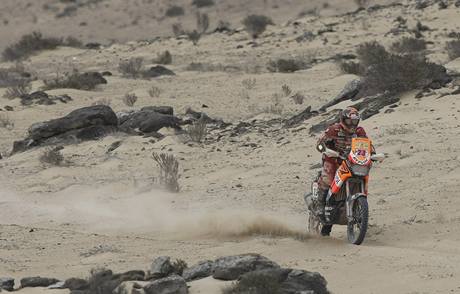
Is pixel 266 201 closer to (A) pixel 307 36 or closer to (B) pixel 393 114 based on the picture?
(B) pixel 393 114

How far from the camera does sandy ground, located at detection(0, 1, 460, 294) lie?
392 inches

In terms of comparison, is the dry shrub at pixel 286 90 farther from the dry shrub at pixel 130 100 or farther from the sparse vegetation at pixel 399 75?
the sparse vegetation at pixel 399 75

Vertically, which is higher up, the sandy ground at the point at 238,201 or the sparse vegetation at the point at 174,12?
the sparse vegetation at the point at 174,12

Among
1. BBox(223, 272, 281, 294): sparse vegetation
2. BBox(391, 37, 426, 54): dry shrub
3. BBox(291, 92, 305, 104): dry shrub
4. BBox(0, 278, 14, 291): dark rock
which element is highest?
BBox(391, 37, 426, 54): dry shrub

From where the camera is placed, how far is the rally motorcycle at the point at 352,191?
34.0 feet

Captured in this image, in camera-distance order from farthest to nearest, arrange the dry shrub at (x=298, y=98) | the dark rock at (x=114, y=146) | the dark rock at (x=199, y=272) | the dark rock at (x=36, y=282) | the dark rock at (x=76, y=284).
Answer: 1. the dry shrub at (x=298, y=98)
2. the dark rock at (x=114, y=146)
3. the dark rock at (x=36, y=282)
4. the dark rock at (x=199, y=272)
5. the dark rock at (x=76, y=284)

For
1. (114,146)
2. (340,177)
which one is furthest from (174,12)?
(340,177)

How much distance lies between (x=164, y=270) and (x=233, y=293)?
1.29 metres

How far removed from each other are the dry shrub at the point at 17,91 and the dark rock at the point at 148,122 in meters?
6.72

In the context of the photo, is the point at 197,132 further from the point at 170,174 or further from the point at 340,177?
the point at 340,177

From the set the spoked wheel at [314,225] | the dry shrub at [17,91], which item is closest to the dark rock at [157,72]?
the dry shrub at [17,91]

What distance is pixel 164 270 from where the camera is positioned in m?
9.00

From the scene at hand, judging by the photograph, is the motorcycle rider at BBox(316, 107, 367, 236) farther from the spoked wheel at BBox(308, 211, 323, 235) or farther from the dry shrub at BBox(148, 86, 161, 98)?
the dry shrub at BBox(148, 86, 161, 98)

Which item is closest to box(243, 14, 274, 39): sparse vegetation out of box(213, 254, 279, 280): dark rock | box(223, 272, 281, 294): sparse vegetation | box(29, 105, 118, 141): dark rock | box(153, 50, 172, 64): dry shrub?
box(153, 50, 172, 64): dry shrub
